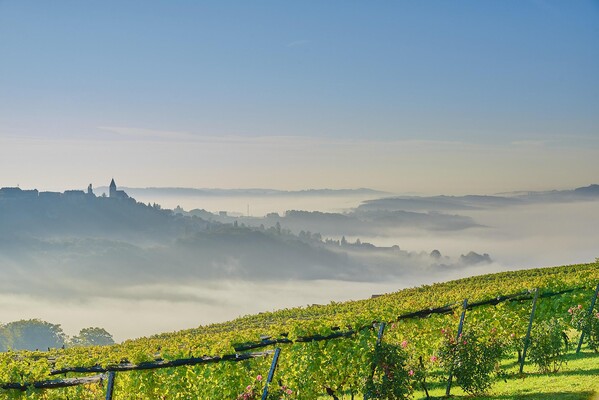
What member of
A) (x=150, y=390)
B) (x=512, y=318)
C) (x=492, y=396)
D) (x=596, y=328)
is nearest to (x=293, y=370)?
(x=150, y=390)

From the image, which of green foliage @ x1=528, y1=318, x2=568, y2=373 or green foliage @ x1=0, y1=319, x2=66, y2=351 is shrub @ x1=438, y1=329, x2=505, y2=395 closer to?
green foliage @ x1=528, y1=318, x2=568, y2=373

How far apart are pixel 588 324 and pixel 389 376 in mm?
8283

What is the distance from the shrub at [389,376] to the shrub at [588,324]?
7464 millimetres

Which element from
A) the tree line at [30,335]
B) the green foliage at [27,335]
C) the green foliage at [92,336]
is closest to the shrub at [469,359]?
the green foliage at [92,336]

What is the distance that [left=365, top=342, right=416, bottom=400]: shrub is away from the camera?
45.8 ft

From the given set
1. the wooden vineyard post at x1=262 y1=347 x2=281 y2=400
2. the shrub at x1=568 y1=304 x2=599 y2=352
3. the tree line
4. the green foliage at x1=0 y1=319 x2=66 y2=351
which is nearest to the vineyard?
the wooden vineyard post at x1=262 y1=347 x2=281 y2=400

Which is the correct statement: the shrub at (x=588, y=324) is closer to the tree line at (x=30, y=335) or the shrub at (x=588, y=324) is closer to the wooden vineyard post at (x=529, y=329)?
the wooden vineyard post at (x=529, y=329)

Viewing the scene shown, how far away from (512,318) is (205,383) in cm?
1050

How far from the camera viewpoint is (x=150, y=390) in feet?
47.0

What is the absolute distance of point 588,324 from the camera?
1917 cm

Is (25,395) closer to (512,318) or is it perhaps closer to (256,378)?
(256,378)

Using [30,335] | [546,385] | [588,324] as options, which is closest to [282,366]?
[546,385]

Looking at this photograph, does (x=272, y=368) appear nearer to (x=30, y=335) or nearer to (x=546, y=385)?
(x=546, y=385)

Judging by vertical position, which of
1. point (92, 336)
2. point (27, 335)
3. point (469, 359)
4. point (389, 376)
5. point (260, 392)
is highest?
point (469, 359)
